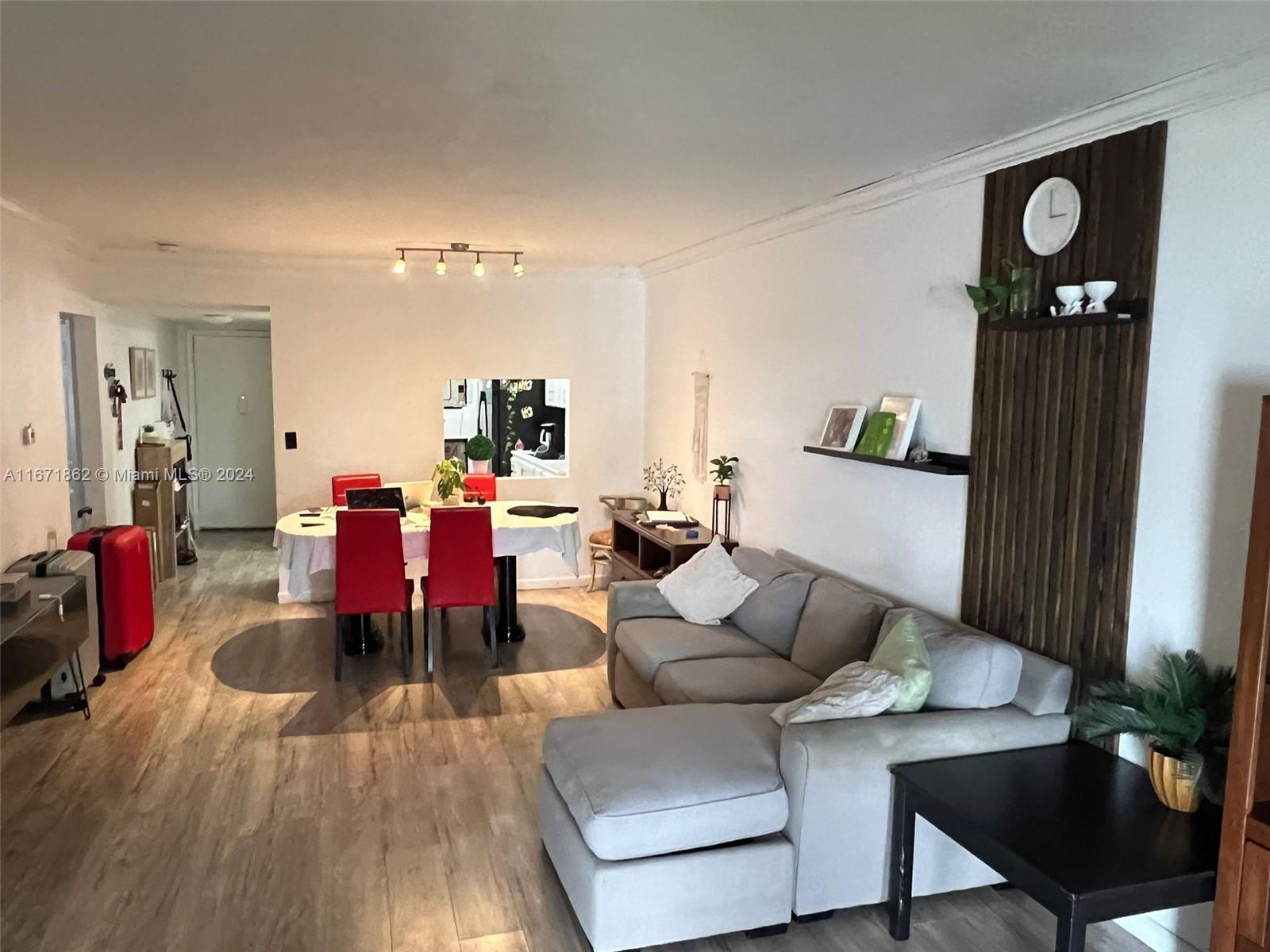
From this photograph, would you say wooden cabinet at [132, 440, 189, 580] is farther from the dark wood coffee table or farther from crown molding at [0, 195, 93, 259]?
the dark wood coffee table

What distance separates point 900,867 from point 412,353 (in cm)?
514

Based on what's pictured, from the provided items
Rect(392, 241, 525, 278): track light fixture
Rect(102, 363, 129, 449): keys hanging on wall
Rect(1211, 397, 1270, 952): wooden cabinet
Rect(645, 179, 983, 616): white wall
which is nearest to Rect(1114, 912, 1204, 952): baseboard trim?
Rect(1211, 397, 1270, 952): wooden cabinet

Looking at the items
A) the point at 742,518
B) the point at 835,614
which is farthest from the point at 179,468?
the point at 835,614

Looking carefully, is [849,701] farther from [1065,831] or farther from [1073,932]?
[1073,932]

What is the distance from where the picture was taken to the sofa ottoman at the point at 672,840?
2.53m

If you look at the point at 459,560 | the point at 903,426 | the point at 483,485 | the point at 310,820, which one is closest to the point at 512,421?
the point at 483,485

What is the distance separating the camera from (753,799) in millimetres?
2631

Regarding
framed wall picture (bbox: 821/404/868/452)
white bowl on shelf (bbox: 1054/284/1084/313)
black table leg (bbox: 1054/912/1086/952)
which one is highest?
white bowl on shelf (bbox: 1054/284/1084/313)

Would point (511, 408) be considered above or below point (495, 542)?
above

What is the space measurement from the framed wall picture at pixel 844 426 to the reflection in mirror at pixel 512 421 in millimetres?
3172

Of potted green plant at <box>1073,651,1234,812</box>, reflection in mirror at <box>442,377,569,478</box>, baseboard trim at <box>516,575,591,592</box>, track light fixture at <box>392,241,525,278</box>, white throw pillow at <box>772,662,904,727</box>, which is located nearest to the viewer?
potted green plant at <box>1073,651,1234,812</box>

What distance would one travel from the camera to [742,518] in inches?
212

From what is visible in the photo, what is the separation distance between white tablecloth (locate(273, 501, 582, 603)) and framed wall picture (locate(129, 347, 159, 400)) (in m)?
2.91

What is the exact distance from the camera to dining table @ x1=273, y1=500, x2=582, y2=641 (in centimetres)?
495
